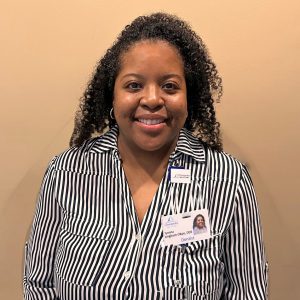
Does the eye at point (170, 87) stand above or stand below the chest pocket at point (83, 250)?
above

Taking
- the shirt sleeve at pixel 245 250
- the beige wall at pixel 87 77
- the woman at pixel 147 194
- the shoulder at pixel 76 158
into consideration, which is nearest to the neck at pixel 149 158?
Answer: the woman at pixel 147 194

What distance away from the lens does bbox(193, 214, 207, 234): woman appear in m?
1.25

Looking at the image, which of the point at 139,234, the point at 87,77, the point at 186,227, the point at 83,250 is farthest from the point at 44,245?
the point at 87,77

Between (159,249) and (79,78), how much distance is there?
69 cm

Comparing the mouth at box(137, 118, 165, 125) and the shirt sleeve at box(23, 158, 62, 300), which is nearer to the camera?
the mouth at box(137, 118, 165, 125)

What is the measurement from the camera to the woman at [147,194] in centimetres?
120

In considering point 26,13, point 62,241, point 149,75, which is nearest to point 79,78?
point 26,13

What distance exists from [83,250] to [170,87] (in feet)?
1.73

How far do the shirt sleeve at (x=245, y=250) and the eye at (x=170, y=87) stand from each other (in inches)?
13.1

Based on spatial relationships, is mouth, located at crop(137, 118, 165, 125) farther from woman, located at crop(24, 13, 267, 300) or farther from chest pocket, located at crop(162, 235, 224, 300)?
chest pocket, located at crop(162, 235, 224, 300)

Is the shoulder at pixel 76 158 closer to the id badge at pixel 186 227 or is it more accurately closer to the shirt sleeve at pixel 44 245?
the shirt sleeve at pixel 44 245

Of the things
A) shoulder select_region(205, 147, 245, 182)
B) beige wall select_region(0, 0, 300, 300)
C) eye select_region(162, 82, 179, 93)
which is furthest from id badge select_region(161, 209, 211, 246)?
beige wall select_region(0, 0, 300, 300)

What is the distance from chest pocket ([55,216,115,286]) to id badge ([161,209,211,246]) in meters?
0.16
